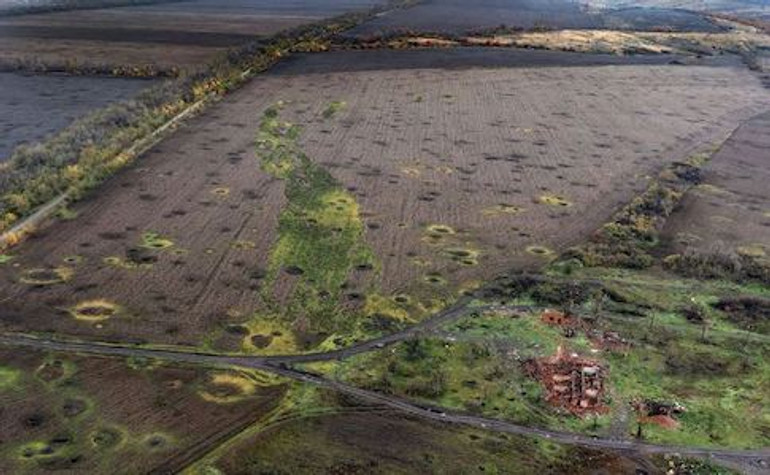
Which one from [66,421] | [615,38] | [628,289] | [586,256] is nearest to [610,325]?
[628,289]

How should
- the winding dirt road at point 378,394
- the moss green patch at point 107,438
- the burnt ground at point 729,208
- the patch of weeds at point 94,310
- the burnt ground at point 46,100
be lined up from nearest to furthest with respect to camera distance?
the moss green patch at point 107,438 < the winding dirt road at point 378,394 < the patch of weeds at point 94,310 < the burnt ground at point 729,208 < the burnt ground at point 46,100

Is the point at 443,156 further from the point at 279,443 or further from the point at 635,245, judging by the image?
the point at 279,443

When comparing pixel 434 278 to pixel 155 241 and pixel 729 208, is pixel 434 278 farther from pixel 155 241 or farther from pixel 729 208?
pixel 729 208

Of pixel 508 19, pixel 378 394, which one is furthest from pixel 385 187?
pixel 508 19

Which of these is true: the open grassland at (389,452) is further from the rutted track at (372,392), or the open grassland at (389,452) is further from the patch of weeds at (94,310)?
the patch of weeds at (94,310)

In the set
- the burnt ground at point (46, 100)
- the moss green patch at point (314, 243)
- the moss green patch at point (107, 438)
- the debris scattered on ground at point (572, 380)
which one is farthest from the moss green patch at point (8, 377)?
the burnt ground at point (46, 100)

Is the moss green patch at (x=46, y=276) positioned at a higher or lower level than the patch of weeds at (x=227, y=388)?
higher
